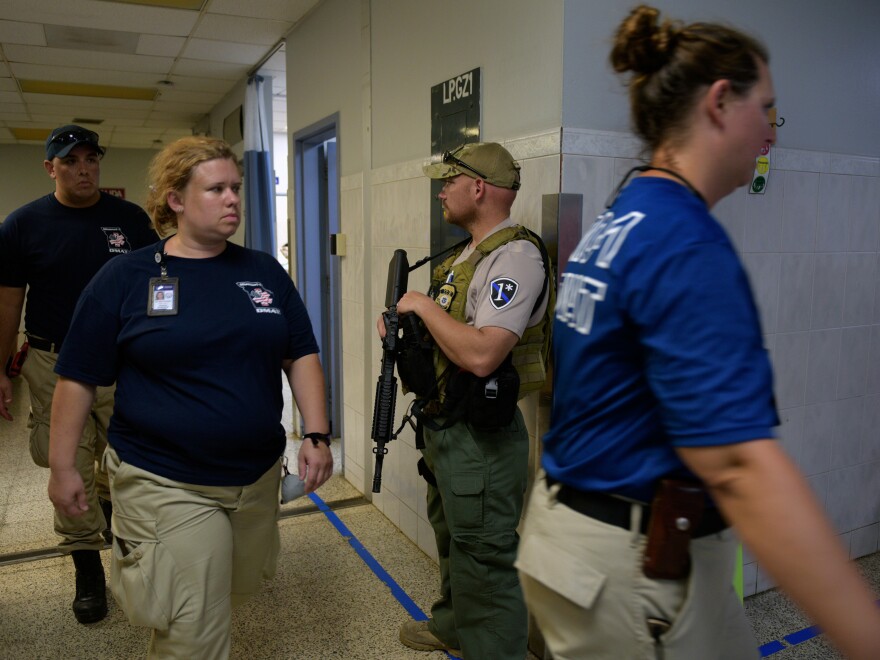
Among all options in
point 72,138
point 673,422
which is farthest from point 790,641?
point 72,138

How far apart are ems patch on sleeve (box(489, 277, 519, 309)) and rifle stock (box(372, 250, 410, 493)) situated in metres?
0.36

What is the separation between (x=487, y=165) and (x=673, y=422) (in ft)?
4.36

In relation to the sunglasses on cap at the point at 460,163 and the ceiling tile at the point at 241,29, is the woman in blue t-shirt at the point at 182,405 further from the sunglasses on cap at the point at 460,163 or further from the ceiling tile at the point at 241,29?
the ceiling tile at the point at 241,29

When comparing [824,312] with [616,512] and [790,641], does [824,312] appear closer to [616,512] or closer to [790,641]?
[790,641]

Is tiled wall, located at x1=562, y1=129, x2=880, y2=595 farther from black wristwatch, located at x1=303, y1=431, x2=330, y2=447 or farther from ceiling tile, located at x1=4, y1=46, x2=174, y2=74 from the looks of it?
ceiling tile, located at x1=4, y1=46, x2=174, y2=74

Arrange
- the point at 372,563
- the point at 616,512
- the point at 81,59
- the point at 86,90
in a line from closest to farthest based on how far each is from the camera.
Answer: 1. the point at 616,512
2. the point at 372,563
3. the point at 81,59
4. the point at 86,90

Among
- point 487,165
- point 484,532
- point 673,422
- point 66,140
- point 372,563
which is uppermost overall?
point 66,140

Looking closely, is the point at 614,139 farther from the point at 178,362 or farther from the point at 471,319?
the point at 178,362

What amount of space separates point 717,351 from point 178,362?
1.28 meters

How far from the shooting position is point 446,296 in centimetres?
209

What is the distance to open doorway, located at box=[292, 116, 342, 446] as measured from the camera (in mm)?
4441

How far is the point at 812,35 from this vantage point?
2480 millimetres

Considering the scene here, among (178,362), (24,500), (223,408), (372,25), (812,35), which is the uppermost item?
(372,25)

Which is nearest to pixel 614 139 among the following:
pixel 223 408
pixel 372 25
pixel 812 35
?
pixel 812 35
